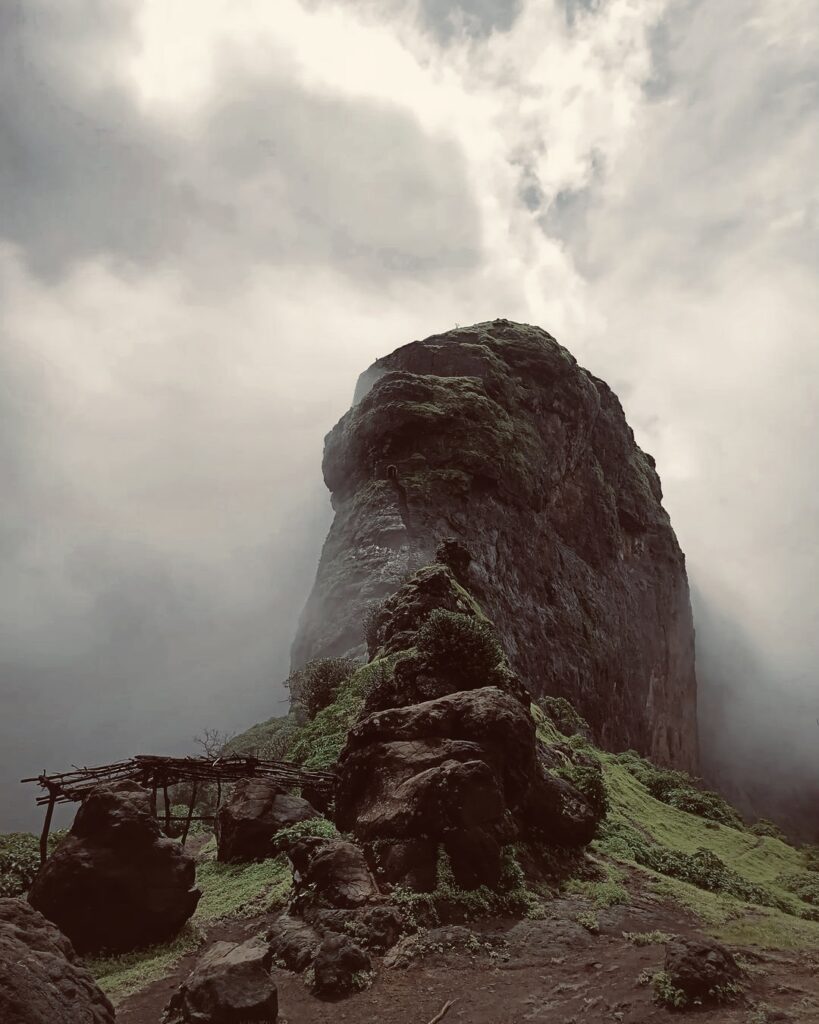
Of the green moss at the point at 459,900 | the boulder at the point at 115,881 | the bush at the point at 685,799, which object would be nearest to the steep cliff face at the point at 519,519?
the bush at the point at 685,799

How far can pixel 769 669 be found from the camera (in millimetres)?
130375

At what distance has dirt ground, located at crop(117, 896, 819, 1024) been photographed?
423 inches

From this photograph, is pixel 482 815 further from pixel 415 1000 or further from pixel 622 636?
pixel 622 636

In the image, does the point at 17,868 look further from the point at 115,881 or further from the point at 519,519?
the point at 519,519

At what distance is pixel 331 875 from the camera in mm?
15594

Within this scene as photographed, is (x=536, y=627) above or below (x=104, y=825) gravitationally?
above

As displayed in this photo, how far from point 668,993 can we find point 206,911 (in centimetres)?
1301

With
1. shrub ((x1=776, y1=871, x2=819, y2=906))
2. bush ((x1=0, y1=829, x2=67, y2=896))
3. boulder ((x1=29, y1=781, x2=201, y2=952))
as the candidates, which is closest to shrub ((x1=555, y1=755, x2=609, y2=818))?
shrub ((x1=776, y1=871, x2=819, y2=906))

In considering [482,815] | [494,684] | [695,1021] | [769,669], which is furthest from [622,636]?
[769,669]

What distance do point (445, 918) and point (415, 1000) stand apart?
10.9 feet

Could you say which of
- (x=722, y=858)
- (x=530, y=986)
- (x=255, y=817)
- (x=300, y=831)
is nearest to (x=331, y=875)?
(x=300, y=831)

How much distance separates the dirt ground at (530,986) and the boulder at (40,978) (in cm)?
272

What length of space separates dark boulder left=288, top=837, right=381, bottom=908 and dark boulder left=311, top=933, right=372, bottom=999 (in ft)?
6.50

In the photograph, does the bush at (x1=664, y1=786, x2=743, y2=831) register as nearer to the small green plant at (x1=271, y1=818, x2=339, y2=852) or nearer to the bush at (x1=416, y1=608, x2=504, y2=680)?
the bush at (x1=416, y1=608, x2=504, y2=680)
